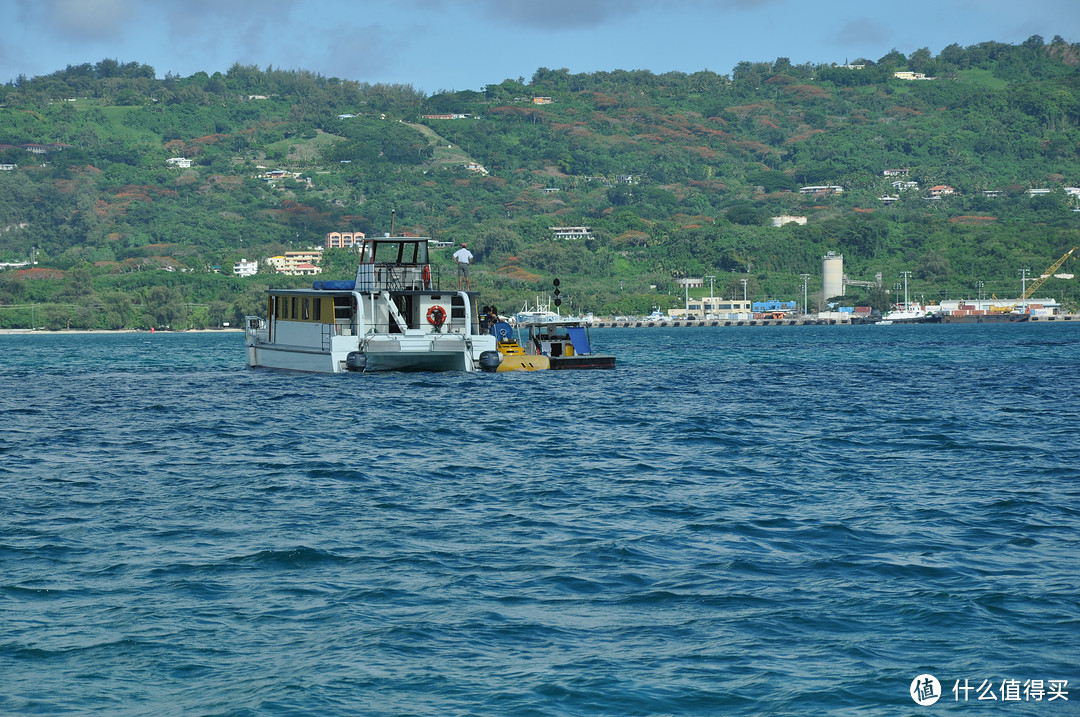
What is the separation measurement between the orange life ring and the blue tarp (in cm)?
→ 944

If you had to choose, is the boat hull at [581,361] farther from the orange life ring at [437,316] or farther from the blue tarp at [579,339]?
the orange life ring at [437,316]

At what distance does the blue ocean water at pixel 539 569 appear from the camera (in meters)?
11.9

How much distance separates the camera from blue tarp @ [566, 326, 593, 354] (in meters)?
64.5

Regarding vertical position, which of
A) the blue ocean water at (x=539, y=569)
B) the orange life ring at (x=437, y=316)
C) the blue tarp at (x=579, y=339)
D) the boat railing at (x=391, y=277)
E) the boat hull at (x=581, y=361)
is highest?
the boat railing at (x=391, y=277)

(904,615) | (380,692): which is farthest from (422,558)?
(904,615)

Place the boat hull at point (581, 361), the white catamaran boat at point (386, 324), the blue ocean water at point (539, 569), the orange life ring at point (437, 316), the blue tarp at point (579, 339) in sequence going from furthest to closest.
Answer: the blue tarp at point (579, 339), the boat hull at point (581, 361), the orange life ring at point (437, 316), the white catamaran boat at point (386, 324), the blue ocean water at point (539, 569)

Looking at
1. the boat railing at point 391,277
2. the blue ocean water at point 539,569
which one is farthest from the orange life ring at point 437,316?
the blue ocean water at point 539,569

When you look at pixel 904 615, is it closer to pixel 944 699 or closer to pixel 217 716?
pixel 944 699

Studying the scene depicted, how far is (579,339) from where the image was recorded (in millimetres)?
65125

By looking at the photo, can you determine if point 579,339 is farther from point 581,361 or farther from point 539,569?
point 539,569

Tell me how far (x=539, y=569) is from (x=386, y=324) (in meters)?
41.5

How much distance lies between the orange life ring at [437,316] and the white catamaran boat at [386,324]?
0.9 inches

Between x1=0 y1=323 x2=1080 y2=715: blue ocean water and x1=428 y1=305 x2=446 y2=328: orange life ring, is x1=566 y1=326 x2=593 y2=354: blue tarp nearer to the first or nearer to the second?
x1=428 y1=305 x2=446 y2=328: orange life ring

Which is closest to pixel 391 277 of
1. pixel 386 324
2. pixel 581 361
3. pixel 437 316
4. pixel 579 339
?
pixel 386 324
